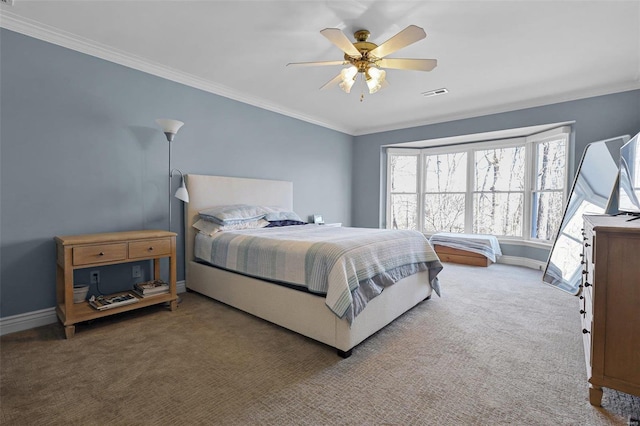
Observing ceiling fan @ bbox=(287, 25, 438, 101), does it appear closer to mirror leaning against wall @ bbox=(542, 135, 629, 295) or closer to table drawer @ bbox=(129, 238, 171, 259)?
table drawer @ bbox=(129, 238, 171, 259)

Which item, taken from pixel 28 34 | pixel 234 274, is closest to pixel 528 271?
pixel 234 274

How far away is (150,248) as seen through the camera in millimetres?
2725

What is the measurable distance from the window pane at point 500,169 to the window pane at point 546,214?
375 millimetres

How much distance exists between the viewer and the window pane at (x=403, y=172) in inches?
238

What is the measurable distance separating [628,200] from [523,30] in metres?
1.69

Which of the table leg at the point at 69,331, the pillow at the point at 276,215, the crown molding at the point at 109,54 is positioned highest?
the crown molding at the point at 109,54

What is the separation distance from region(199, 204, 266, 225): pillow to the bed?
173mm

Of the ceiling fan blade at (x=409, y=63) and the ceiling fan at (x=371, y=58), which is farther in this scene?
the ceiling fan blade at (x=409, y=63)

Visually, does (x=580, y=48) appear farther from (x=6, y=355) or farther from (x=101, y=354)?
(x=6, y=355)

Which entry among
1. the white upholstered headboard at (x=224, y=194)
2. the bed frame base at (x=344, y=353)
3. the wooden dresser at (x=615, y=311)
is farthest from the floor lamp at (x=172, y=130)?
the wooden dresser at (x=615, y=311)

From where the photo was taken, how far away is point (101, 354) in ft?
6.81

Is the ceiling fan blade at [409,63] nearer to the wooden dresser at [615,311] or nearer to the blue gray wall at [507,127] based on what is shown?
the wooden dresser at [615,311]

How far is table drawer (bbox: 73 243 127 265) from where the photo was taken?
2.32 meters

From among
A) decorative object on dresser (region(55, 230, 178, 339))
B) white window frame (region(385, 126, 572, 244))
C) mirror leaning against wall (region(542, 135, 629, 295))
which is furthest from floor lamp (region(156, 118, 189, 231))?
mirror leaning against wall (region(542, 135, 629, 295))
